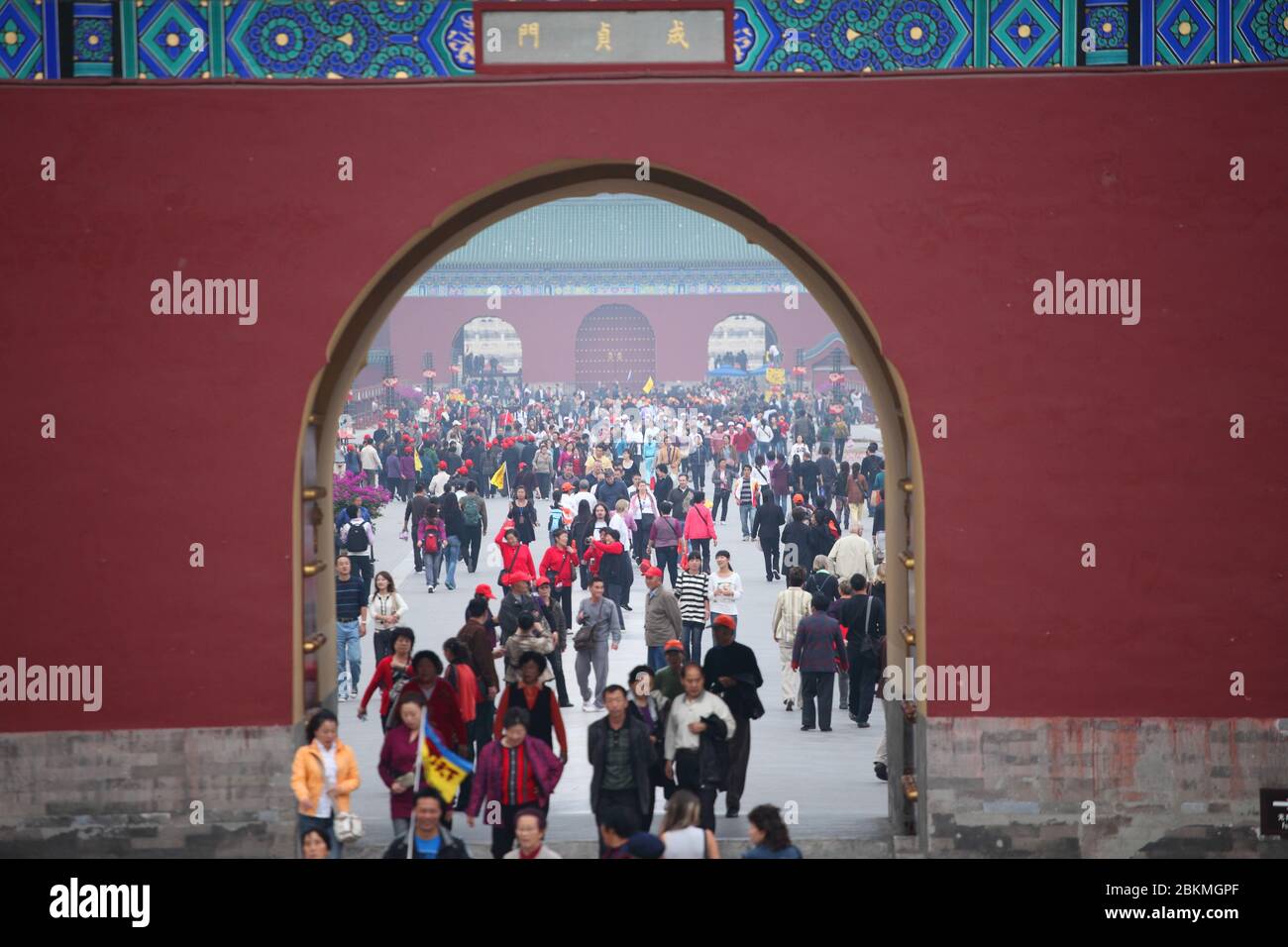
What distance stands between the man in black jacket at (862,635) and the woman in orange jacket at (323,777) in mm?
5801

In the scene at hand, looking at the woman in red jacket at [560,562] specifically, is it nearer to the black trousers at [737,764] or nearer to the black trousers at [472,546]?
the black trousers at [737,764]

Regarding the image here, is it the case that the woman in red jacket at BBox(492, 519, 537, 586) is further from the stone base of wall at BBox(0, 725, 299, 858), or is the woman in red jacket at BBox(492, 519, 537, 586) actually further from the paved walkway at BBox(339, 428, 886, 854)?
the stone base of wall at BBox(0, 725, 299, 858)

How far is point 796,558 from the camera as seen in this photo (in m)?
18.6

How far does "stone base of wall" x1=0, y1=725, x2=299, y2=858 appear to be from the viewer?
9648 mm

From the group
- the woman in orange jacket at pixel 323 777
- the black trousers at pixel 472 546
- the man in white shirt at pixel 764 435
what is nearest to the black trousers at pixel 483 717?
the woman in orange jacket at pixel 323 777

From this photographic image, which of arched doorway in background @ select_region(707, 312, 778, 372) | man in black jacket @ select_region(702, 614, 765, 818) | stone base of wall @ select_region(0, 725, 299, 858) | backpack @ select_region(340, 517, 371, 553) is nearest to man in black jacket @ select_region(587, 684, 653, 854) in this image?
man in black jacket @ select_region(702, 614, 765, 818)

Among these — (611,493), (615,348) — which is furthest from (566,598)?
(615,348)

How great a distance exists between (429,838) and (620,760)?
1.82 meters

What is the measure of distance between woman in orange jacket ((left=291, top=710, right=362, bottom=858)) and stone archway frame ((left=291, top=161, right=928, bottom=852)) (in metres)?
0.86

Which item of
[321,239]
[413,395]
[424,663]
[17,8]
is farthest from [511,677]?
[413,395]

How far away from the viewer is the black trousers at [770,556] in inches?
823

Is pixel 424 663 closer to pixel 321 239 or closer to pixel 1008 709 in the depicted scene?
pixel 321 239

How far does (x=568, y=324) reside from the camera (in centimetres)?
5538

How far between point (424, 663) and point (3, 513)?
2454 millimetres
